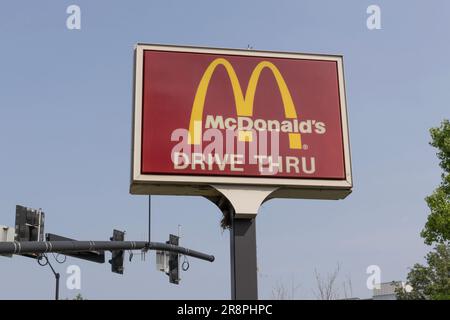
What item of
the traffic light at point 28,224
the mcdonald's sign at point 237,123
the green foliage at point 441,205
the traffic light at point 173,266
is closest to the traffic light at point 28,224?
the traffic light at point 28,224

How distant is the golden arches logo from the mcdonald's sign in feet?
0.05

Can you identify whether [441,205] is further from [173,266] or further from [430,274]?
[430,274]

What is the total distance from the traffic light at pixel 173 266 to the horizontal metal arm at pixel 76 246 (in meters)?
0.34

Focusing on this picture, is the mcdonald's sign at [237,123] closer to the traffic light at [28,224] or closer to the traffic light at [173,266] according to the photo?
the traffic light at [28,224]

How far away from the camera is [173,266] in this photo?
25203 mm

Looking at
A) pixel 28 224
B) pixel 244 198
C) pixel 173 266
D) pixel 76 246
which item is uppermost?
pixel 28 224

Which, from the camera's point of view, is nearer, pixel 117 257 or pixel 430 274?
pixel 117 257

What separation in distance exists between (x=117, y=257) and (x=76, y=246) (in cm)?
329

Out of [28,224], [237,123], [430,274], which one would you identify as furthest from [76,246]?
[430,274]

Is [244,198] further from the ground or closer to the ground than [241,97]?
closer to the ground

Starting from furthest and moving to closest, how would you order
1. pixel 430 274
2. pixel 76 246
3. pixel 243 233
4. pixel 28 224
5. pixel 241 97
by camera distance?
1. pixel 430 274
2. pixel 76 246
3. pixel 28 224
4. pixel 241 97
5. pixel 243 233

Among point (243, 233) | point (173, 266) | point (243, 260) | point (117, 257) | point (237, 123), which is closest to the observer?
point (243, 260)

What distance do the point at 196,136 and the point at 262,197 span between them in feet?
4.73

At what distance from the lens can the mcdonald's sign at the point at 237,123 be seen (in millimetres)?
9922
